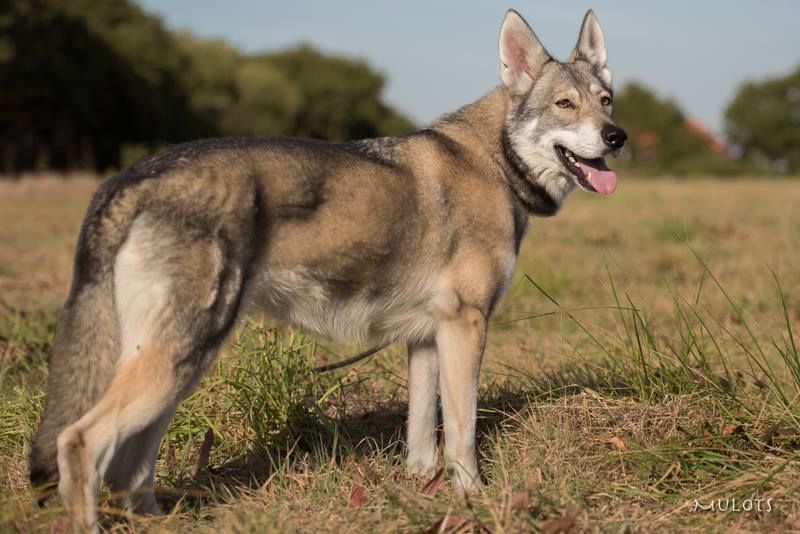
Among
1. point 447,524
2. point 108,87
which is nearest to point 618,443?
point 447,524

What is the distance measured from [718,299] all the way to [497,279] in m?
4.24

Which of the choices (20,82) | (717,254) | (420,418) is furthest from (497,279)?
(20,82)

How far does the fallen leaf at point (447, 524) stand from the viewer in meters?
3.17

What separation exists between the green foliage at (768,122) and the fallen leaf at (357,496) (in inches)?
3271

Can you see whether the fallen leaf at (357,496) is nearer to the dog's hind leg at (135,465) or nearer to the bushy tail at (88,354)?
the dog's hind leg at (135,465)

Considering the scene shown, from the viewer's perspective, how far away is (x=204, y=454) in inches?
165

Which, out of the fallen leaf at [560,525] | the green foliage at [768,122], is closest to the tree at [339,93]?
the green foliage at [768,122]

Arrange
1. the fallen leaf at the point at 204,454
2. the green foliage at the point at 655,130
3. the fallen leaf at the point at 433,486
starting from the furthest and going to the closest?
the green foliage at the point at 655,130 → the fallen leaf at the point at 204,454 → the fallen leaf at the point at 433,486

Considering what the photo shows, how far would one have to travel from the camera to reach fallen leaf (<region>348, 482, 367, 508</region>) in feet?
11.9

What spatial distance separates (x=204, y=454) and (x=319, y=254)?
1.30 metres

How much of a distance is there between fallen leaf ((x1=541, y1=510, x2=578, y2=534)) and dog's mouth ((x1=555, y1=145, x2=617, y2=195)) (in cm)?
188

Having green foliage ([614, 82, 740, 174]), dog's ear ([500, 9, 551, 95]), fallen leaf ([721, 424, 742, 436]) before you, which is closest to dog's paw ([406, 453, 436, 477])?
fallen leaf ([721, 424, 742, 436])

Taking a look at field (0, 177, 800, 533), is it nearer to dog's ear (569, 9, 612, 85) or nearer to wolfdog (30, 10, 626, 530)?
wolfdog (30, 10, 626, 530)

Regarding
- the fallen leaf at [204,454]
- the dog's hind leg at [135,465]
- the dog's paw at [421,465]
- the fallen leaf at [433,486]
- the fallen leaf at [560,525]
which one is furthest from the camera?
the dog's paw at [421,465]
